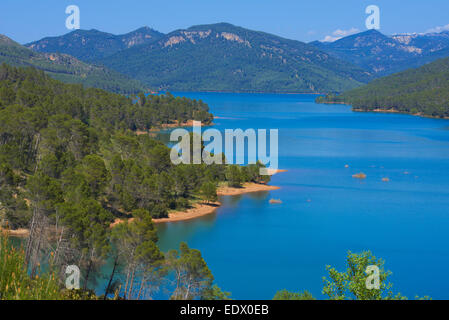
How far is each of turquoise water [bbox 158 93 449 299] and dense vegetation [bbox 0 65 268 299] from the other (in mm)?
3799

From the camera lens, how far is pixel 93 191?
119ft

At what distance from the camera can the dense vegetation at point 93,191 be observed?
910 inches

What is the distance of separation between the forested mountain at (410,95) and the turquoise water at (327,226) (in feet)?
253

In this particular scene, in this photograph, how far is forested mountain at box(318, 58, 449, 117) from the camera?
5658 inches

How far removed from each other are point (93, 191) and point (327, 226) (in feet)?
57.0

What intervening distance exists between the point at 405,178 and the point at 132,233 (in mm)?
40691
